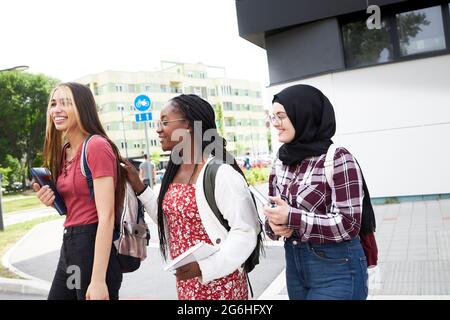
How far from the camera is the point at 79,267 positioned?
2.14 metres

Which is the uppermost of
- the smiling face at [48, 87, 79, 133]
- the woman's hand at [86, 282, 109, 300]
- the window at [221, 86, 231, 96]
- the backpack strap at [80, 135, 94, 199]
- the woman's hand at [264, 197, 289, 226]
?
the window at [221, 86, 231, 96]

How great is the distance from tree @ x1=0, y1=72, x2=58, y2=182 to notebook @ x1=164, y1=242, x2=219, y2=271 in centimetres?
4424

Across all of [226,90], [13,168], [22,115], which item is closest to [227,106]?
[226,90]

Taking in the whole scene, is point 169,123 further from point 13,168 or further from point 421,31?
point 13,168

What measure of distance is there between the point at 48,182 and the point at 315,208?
124 centimetres

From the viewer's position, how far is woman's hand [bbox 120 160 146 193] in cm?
233

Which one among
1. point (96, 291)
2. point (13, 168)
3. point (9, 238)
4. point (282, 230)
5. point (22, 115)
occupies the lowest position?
point (9, 238)

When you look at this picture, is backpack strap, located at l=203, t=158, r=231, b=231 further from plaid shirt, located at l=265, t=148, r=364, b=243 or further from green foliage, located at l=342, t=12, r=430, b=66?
green foliage, located at l=342, t=12, r=430, b=66

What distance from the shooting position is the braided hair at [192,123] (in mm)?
2104

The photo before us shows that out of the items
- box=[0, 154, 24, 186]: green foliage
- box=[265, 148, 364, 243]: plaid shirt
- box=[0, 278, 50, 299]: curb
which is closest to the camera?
box=[265, 148, 364, 243]: plaid shirt

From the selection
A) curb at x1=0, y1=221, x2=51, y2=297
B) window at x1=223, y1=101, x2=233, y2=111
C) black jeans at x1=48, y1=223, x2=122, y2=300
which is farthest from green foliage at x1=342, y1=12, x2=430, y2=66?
window at x1=223, y1=101, x2=233, y2=111

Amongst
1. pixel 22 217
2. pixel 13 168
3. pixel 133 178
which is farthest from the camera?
pixel 13 168

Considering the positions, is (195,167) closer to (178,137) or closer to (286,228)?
(178,137)

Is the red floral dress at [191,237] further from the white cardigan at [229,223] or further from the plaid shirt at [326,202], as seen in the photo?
the plaid shirt at [326,202]
